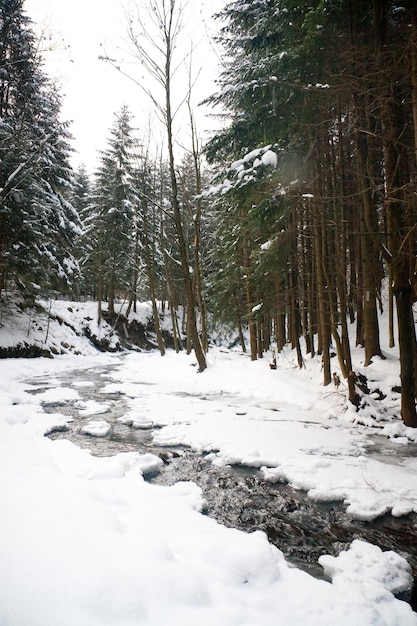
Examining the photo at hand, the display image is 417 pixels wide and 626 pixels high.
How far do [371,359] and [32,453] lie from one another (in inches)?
293

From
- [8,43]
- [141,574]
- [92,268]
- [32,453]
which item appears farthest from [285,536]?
[92,268]

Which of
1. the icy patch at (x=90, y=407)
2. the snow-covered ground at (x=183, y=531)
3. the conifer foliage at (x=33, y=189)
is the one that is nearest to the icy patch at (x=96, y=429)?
the snow-covered ground at (x=183, y=531)

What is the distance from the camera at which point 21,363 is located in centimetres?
1327

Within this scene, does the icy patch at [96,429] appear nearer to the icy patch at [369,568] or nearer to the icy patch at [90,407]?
the icy patch at [90,407]

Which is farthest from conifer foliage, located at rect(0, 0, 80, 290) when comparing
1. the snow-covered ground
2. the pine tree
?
the snow-covered ground

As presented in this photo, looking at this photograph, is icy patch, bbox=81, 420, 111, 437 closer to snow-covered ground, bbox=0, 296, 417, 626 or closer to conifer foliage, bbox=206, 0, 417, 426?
snow-covered ground, bbox=0, 296, 417, 626

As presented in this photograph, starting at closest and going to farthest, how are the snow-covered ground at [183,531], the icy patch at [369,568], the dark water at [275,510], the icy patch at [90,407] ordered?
the snow-covered ground at [183,531]
the icy patch at [369,568]
the dark water at [275,510]
the icy patch at [90,407]

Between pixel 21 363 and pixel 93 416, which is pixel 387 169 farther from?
pixel 21 363

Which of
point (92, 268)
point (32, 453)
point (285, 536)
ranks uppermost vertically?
point (92, 268)

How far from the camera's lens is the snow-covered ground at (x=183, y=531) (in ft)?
5.53

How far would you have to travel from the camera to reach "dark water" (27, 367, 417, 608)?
9.16 feet

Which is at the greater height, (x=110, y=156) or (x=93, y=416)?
(x=110, y=156)

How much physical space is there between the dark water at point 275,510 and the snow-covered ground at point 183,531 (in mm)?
141

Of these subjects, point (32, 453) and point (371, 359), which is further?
point (371, 359)
